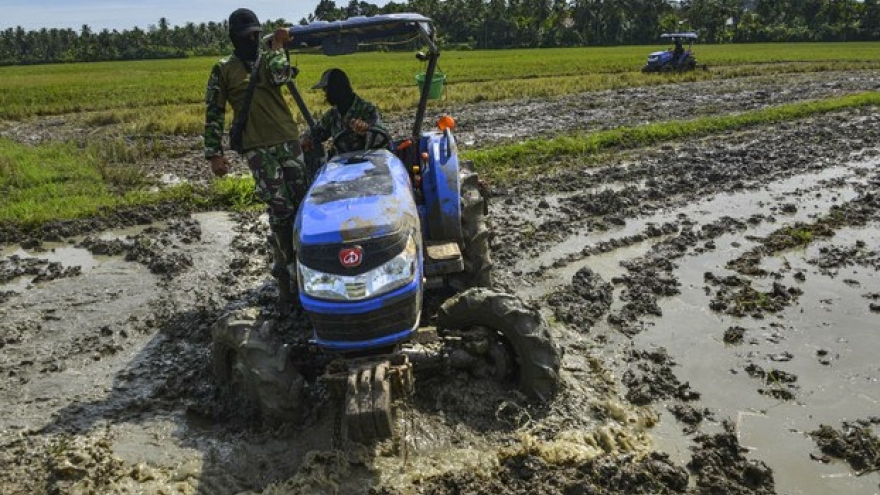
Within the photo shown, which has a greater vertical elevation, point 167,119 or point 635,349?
point 167,119

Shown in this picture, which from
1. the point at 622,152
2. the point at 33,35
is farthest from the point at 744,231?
the point at 33,35

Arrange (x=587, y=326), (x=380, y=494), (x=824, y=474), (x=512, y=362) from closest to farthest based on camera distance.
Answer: (x=380, y=494), (x=824, y=474), (x=512, y=362), (x=587, y=326)

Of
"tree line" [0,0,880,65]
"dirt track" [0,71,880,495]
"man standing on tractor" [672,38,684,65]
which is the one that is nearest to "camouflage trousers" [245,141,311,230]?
"dirt track" [0,71,880,495]

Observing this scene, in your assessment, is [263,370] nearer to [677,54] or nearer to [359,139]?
[359,139]

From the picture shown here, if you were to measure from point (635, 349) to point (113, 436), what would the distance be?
3681 mm

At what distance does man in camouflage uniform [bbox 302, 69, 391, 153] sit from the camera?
5355 millimetres

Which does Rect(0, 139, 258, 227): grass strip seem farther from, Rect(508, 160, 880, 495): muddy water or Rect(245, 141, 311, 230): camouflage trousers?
Rect(508, 160, 880, 495): muddy water

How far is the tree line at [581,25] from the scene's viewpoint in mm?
62031

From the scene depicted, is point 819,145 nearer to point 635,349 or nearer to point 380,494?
point 635,349

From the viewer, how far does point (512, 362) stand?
4.45 m

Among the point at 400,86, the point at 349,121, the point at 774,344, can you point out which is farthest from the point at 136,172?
the point at 400,86

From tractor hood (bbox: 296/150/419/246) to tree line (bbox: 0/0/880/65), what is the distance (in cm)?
5637

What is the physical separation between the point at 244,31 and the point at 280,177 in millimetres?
1095

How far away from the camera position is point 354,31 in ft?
17.4
